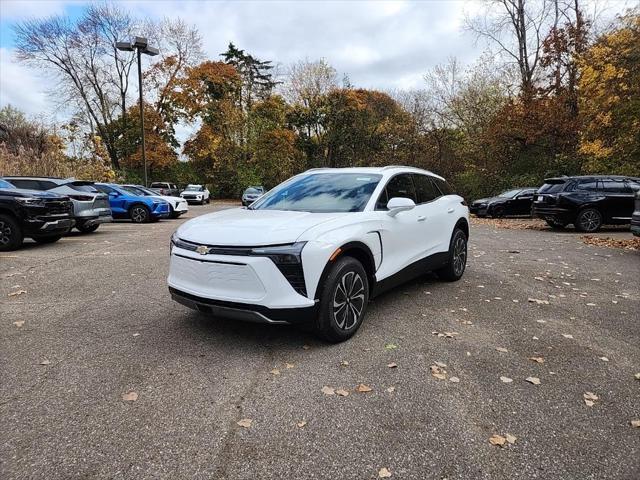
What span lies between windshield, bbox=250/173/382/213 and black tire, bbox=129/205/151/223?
12.0 m

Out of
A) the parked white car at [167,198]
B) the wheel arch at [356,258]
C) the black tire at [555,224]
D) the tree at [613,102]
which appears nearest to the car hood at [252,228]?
the wheel arch at [356,258]

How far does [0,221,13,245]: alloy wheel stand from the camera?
8359mm

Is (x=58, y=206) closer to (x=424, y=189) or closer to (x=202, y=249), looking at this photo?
(x=202, y=249)

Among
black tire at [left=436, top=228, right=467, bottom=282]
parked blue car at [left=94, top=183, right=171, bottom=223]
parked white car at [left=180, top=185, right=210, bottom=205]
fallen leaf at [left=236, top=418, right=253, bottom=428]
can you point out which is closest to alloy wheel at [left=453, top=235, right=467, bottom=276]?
black tire at [left=436, top=228, right=467, bottom=282]

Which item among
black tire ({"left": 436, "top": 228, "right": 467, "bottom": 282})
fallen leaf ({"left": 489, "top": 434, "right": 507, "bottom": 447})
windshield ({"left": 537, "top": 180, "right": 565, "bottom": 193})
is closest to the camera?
fallen leaf ({"left": 489, "top": 434, "right": 507, "bottom": 447})

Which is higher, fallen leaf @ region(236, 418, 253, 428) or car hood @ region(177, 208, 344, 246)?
car hood @ region(177, 208, 344, 246)

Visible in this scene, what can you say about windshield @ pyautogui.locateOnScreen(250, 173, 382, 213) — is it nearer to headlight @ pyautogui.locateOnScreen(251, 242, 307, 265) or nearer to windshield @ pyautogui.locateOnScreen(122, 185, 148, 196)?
headlight @ pyautogui.locateOnScreen(251, 242, 307, 265)

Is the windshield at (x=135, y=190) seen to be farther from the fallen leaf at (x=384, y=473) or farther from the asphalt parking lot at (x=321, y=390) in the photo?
the fallen leaf at (x=384, y=473)

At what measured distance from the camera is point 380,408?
2785mm

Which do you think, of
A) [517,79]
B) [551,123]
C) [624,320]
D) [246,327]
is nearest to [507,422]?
[246,327]

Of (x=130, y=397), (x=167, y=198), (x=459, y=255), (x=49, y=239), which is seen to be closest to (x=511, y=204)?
(x=459, y=255)

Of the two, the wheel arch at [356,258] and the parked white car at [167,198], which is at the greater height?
the parked white car at [167,198]

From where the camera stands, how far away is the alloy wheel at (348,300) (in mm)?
3729

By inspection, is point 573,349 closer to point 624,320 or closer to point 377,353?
point 624,320
